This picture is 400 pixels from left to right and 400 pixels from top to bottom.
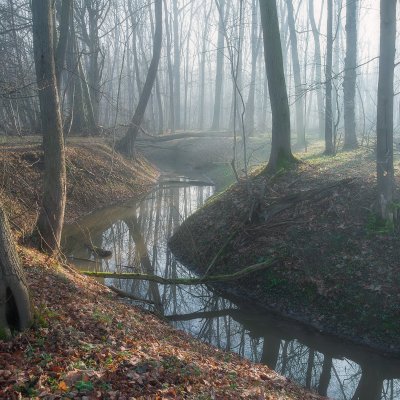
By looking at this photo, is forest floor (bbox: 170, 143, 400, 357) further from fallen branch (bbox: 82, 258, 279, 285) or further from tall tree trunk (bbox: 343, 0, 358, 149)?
tall tree trunk (bbox: 343, 0, 358, 149)

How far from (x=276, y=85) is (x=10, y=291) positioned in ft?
38.5

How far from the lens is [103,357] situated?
215 inches

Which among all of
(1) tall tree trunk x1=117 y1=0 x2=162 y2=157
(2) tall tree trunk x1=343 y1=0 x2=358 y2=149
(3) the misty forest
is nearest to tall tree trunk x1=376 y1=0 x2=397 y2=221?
(3) the misty forest

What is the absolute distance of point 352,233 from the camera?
428 inches

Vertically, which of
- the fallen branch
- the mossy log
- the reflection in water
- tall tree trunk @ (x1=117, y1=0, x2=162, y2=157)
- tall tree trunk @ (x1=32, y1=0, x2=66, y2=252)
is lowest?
the reflection in water

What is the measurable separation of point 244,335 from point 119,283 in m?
3.83

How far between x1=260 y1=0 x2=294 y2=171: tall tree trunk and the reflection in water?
4.23m

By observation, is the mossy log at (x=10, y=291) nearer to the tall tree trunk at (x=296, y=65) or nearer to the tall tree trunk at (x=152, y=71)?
the tall tree trunk at (x=152, y=71)

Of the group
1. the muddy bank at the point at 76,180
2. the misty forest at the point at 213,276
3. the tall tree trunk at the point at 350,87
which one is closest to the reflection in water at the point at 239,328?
the misty forest at the point at 213,276

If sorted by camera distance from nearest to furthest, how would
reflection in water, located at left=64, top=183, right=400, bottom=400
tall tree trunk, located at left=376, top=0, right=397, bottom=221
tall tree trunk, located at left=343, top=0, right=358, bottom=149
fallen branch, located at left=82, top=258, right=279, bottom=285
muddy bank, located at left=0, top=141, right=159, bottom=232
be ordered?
Result: reflection in water, located at left=64, top=183, right=400, bottom=400 < tall tree trunk, located at left=376, top=0, right=397, bottom=221 < fallen branch, located at left=82, top=258, right=279, bottom=285 < muddy bank, located at left=0, top=141, right=159, bottom=232 < tall tree trunk, located at left=343, top=0, right=358, bottom=149

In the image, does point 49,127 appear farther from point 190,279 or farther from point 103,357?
point 103,357

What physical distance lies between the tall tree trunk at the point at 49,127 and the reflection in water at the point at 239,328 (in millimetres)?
1108

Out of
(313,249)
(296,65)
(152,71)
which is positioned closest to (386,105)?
(313,249)

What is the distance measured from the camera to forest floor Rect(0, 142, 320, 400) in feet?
15.3
